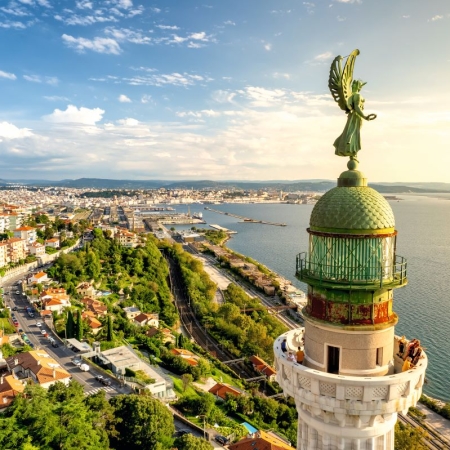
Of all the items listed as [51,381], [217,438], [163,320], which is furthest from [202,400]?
[163,320]

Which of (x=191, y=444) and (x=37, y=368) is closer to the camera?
(x=191, y=444)

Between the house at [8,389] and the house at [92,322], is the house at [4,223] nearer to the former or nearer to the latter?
the house at [92,322]

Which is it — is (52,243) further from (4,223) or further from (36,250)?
(4,223)

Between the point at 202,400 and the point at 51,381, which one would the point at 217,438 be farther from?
the point at 51,381

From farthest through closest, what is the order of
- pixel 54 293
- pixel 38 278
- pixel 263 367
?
1. pixel 38 278
2. pixel 54 293
3. pixel 263 367

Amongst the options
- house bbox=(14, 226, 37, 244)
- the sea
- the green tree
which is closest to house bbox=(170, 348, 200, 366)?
the green tree

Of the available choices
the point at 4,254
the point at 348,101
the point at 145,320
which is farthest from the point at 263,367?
the point at 4,254

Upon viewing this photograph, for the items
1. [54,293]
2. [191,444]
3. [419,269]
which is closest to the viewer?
[191,444]

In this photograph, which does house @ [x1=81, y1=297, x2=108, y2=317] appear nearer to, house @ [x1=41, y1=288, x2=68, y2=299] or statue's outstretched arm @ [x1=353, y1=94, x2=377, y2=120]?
house @ [x1=41, y1=288, x2=68, y2=299]
